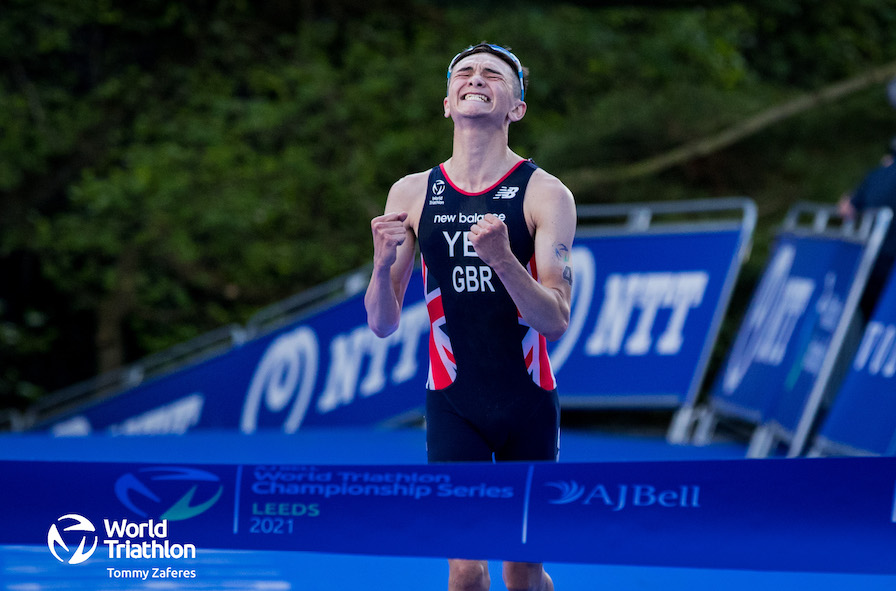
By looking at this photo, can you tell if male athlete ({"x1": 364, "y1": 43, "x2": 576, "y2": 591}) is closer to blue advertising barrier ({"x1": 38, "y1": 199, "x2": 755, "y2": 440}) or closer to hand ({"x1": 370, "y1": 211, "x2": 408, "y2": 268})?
hand ({"x1": 370, "y1": 211, "x2": 408, "y2": 268})

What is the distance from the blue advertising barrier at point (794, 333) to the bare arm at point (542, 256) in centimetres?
463

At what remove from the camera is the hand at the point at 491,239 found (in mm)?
3232

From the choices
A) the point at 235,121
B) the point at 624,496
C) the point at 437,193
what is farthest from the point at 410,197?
the point at 235,121

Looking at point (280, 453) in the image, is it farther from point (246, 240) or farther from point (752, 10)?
point (752, 10)

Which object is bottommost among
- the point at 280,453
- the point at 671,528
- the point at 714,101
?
the point at 671,528

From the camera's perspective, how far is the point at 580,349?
35.1ft

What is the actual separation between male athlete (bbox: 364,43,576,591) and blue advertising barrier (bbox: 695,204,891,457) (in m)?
4.46

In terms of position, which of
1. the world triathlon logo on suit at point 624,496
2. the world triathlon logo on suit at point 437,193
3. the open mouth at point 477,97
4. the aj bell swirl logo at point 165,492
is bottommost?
the world triathlon logo on suit at point 624,496

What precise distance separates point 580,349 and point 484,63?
720 cm

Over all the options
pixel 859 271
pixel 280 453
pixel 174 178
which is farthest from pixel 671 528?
pixel 174 178

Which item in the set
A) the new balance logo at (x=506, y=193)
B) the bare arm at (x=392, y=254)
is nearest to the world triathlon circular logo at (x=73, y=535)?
the bare arm at (x=392, y=254)

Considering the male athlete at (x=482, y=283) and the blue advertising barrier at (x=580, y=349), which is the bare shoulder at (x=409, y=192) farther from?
the blue advertising barrier at (x=580, y=349)

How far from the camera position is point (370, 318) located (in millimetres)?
3674

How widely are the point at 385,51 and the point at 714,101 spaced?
256 inches
